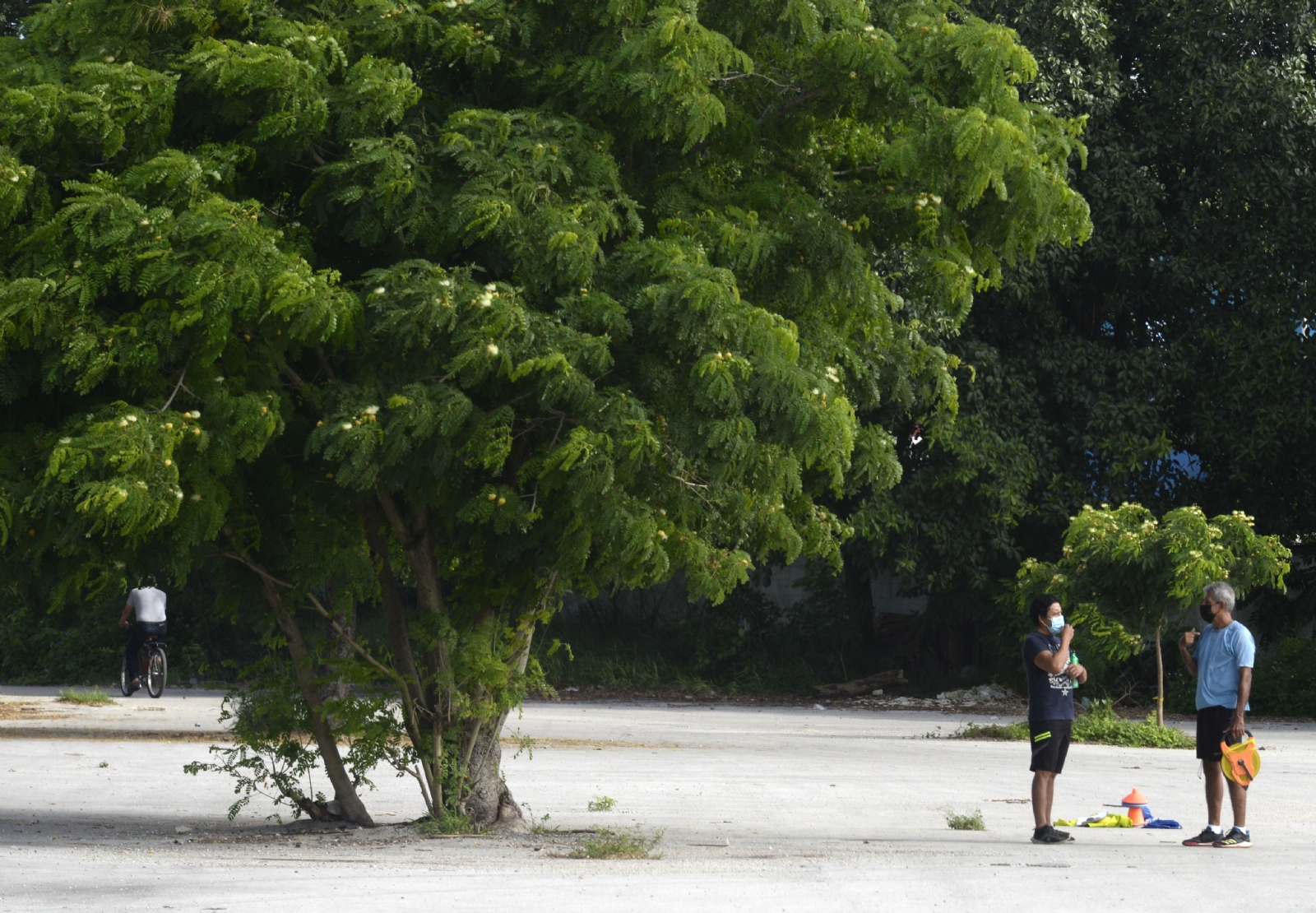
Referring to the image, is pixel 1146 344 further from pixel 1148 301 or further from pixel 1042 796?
pixel 1042 796

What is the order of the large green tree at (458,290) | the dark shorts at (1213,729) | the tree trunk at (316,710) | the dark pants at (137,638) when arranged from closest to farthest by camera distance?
the large green tree at (458,290)
the dark shorts at (1213,729)
the tree trunk at (316,710)
the dark pants at (137,638)

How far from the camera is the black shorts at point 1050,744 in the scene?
9.66 meters

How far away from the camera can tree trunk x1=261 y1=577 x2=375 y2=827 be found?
9.98 meters

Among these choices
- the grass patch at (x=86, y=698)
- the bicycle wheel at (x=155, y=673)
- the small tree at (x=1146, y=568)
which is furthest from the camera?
the bicycle wheel at (x=155, y=673)

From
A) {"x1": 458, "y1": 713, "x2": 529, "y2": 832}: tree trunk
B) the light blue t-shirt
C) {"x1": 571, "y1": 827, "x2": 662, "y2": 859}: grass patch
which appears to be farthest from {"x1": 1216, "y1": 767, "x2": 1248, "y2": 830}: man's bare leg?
{"x1": 458, "y1": 713, "x2": 529, "y2": 832}: tree trunk

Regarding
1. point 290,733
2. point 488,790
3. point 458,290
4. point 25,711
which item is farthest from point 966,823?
point 25,711

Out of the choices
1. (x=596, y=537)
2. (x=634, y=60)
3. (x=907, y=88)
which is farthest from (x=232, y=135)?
(x=907, y=88)

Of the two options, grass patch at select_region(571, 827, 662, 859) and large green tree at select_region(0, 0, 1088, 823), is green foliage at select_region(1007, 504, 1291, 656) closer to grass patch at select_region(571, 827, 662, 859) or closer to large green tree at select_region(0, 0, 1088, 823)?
large green tree at select_region(0, 0, 1088, 823)

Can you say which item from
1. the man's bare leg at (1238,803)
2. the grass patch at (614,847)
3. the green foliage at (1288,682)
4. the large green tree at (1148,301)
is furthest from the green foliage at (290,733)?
the green foliage at (1288,682)

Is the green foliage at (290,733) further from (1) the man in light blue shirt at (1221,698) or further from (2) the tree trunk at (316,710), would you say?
(1) the man in light blue shirt at (1221,698)

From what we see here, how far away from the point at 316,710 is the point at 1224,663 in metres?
5.39

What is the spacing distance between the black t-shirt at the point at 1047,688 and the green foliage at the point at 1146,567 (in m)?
7.73

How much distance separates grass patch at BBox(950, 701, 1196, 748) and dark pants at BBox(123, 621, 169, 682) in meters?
12.6

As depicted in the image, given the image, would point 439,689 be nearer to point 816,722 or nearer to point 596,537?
point 596,537
